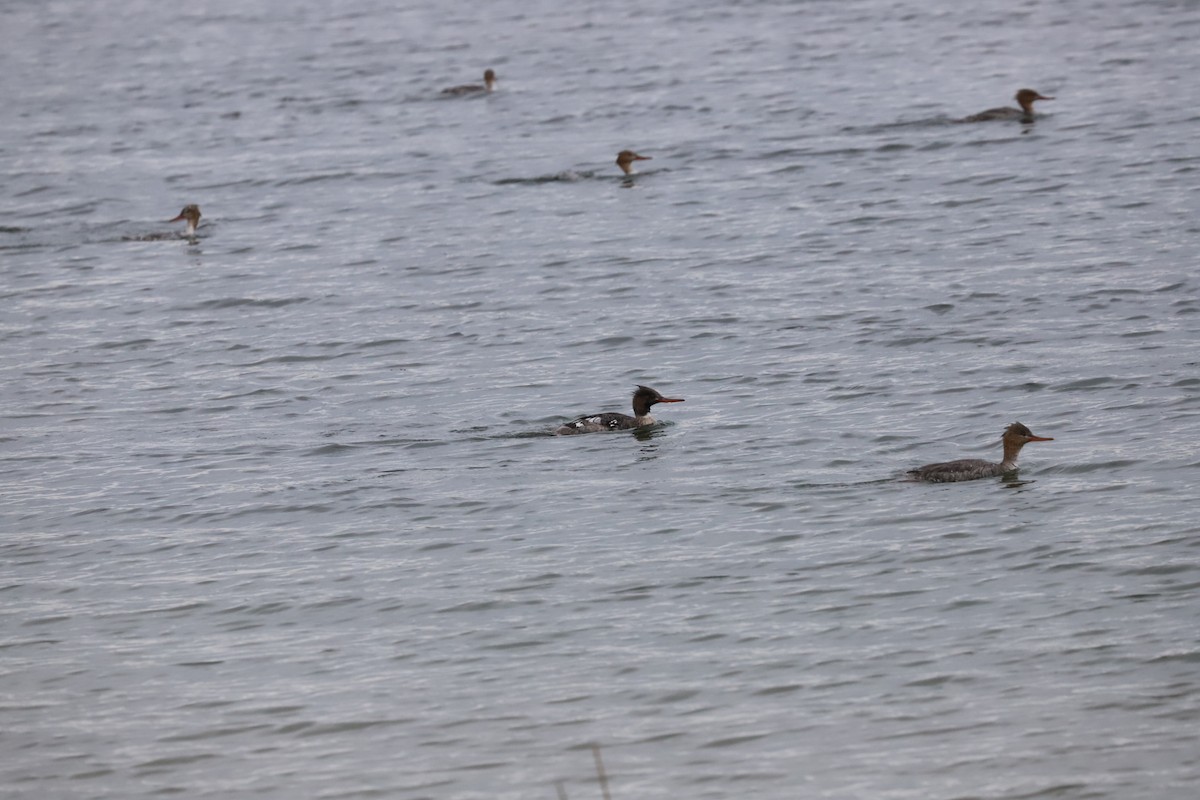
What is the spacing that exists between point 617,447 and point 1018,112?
54.2 feet

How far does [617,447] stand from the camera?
1592 cm

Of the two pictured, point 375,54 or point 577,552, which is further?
point 375,54

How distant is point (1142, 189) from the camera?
79.7 feet

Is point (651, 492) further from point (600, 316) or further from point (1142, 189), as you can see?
point (1142, 189)

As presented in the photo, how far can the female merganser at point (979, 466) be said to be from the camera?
1392 centimetres

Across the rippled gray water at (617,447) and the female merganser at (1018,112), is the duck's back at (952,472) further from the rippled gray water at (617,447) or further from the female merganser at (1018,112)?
the female merganser at (1018,112)

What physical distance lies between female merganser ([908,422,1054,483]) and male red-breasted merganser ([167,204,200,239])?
49.4ft

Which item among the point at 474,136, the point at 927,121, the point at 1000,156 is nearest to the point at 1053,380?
the point at 1000,156

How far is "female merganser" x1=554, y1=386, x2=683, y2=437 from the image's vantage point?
53.3 feet

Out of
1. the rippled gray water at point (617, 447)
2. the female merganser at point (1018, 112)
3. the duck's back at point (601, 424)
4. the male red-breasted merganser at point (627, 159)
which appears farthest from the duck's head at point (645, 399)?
the female merganser at point (1018, 112)

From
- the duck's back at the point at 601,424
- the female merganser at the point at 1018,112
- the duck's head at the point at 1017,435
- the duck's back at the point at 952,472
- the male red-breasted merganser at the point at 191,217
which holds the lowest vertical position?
the duck's back at the point at 952,472

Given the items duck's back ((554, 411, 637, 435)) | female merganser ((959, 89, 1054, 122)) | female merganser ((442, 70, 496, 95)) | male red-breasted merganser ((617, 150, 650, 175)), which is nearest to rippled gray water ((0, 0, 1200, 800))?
duck's back ((554, 411, 637, 435))

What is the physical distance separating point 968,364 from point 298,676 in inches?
338

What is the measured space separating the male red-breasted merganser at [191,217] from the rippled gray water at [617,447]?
40cm
